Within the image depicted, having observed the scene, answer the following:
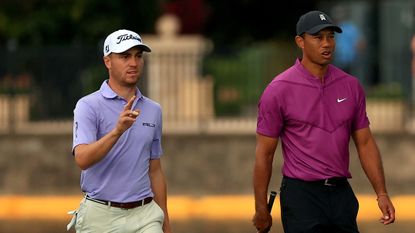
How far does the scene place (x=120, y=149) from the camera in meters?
8.08

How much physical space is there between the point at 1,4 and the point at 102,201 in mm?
20035

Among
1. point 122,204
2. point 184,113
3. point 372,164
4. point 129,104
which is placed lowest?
point 184,113

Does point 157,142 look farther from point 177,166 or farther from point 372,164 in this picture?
point 177,166

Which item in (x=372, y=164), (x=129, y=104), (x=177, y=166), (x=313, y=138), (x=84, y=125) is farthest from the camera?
(x=177, y=166)

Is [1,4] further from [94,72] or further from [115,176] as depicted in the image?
[115,176]

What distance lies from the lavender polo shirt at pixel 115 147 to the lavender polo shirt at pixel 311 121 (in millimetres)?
706

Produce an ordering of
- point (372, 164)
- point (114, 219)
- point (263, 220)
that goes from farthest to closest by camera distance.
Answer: point (372, 164)
point (263, 220)
point (114, 219)

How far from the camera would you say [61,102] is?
1888cm

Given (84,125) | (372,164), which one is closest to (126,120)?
(84,125)

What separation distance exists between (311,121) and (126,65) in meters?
1.11

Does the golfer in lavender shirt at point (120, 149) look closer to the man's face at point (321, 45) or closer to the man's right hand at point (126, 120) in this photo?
the man's right hand at point (126, 120)

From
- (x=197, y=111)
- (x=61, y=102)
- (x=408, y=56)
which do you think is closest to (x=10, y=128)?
(x=61, y=102)

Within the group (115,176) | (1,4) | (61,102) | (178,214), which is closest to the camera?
(115,176)

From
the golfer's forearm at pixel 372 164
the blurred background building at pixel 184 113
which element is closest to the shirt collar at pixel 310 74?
Result: the golfer's forearm at pixel 372 164
